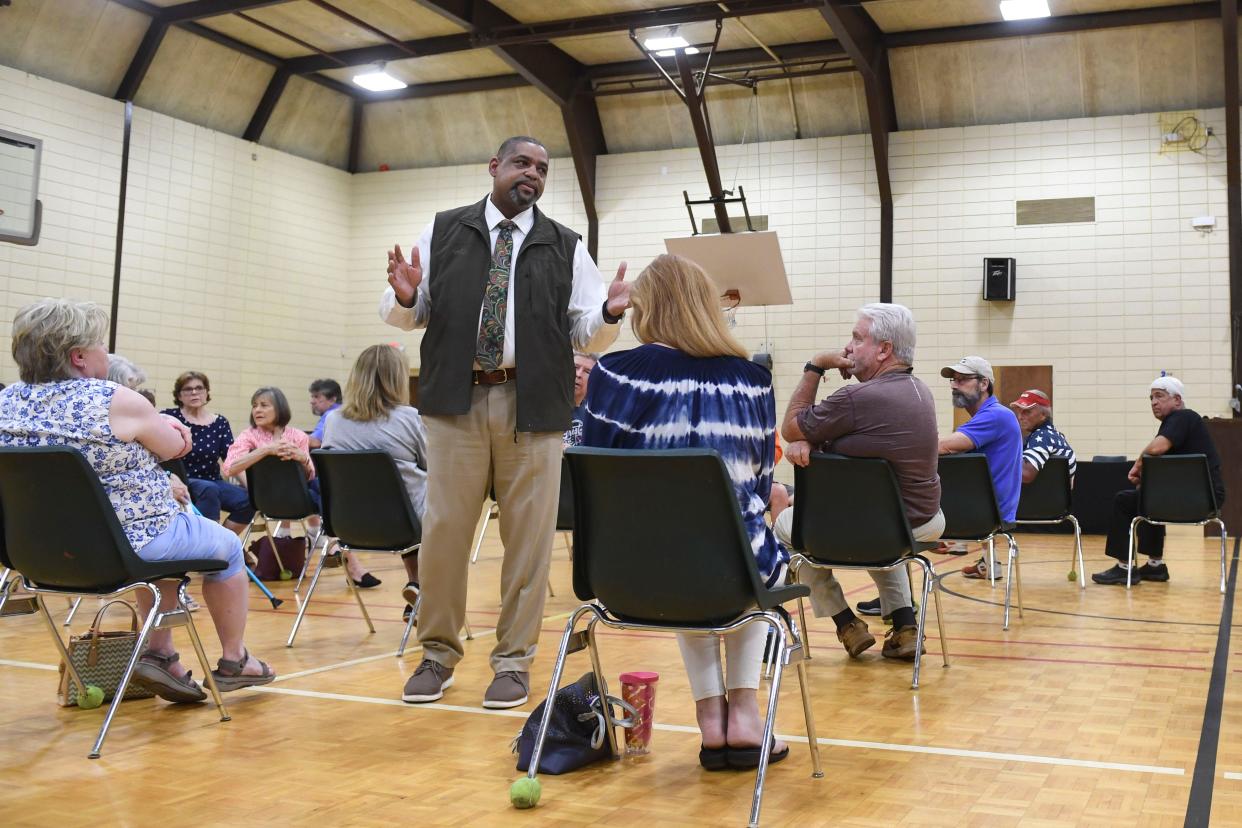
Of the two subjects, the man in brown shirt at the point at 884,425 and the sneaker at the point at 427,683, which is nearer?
the sneaker at the point at 427,683

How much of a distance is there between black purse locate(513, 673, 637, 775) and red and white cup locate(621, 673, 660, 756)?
0.04 m

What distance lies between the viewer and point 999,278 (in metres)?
11.4

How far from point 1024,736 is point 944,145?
10.0 meters

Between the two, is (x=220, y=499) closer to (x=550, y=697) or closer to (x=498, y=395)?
(x=498, y=395)

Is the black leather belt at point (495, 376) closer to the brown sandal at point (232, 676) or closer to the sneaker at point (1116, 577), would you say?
the brown sandal at point (232, 676)

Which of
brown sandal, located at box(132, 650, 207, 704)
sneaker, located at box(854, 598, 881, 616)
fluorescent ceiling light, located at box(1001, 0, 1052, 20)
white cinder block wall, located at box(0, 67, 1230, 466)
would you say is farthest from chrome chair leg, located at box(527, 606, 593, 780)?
fluorescent ceiling light, located at box(1001, 0, 1052, 20)

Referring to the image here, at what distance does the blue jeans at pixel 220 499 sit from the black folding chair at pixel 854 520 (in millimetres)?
3602

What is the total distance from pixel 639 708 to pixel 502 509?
2.63 ft

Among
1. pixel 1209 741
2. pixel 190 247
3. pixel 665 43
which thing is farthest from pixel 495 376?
pixel 190 247

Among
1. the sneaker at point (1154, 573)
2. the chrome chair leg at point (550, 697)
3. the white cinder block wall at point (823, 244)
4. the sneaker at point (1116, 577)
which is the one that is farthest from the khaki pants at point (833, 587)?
the white cinder block wall at point (823, 244)

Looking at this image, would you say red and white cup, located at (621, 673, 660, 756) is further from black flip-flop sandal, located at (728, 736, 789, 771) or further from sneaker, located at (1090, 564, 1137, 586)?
sneaker, located at (1090, 564, 1137, 586)

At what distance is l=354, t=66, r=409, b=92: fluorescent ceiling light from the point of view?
1211cm

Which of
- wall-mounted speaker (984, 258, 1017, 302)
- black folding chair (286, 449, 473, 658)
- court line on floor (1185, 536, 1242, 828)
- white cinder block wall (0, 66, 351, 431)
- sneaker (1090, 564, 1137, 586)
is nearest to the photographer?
court line on floor (1185, 536, 1242, 828)

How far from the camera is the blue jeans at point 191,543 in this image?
2.75m
